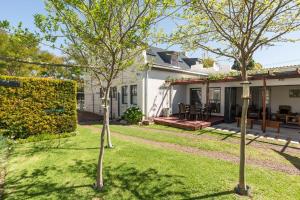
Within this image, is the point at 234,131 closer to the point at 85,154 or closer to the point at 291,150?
the point at 291,150

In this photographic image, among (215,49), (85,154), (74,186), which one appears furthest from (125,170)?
(215,49)

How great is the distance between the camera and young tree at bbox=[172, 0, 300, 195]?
4.04 m

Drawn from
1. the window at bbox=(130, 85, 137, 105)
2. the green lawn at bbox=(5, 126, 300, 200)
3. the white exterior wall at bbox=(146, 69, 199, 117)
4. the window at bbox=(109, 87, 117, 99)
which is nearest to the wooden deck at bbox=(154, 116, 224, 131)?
the white exterior wall at bbox=(146, 69, 199, 117)

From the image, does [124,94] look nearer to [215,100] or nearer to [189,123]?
[189,123]

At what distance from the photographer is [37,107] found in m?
9.07

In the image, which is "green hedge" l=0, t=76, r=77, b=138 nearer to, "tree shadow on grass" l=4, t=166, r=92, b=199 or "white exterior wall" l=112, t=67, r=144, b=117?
"tree shadow on grass" l=4, t=166, r=92, b=199

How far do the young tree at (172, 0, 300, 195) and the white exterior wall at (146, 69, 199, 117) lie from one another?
958 cm

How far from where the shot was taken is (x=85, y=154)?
6.81 meters

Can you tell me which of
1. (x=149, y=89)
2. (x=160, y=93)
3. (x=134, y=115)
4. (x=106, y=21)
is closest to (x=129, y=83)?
(x=149, y=89)

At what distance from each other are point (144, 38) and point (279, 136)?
9086 mm

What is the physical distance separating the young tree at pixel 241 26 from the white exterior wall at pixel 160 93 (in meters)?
9.58

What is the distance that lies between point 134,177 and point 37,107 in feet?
22.6

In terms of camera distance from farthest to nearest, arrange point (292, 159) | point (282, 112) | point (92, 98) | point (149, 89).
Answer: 1. point (92, 98)
2. point (149, 89)
3. point (282, 112)
4. point (292, 159)

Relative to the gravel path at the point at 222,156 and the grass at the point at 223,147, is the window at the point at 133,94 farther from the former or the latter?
the gravel path at the point at 222,156
